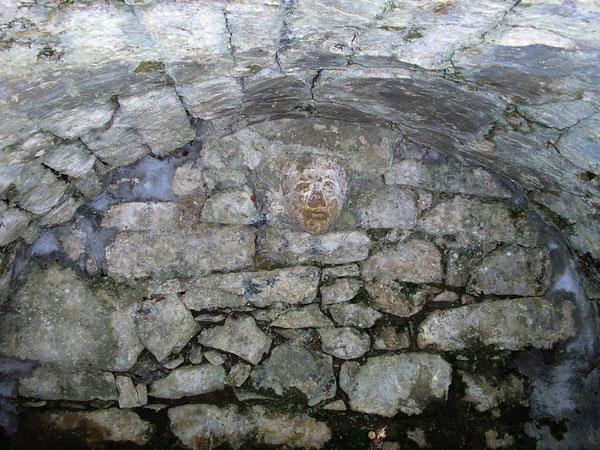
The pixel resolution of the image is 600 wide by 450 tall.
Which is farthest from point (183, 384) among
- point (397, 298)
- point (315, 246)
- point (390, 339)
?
point (397, 298)

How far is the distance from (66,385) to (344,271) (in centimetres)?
172

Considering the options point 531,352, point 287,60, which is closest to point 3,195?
point 287,60

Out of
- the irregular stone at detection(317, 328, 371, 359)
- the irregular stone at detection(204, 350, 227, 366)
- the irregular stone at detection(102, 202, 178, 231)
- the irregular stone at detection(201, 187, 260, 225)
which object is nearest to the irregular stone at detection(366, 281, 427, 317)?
the irregular stone at detection(317, 328, 371, 359)

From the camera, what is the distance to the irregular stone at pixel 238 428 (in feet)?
8.89

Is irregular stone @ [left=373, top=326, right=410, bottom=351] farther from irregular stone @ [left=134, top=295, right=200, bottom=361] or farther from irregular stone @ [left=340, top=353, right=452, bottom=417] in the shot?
irregular stone @ [left=134, top=295, right=200, bottom=361]

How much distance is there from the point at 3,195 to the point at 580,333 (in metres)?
2.96

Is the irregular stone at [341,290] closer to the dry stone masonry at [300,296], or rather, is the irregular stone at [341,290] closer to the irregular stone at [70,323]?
the dry stone masonry at [300,296]

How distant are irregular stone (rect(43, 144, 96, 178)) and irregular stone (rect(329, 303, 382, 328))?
5.05ft

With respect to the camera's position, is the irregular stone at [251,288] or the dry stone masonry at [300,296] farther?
the irregular stone at [251,288]

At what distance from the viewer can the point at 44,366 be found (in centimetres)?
266

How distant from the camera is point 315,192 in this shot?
2.57 m

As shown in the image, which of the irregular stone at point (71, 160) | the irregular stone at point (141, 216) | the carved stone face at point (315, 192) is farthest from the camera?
the irregular stone at point (141, 216)

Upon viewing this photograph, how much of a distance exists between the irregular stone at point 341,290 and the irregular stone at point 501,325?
45cm

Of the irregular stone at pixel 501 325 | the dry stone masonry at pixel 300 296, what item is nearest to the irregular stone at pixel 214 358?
the dry stone masonry at pixel 300 296
